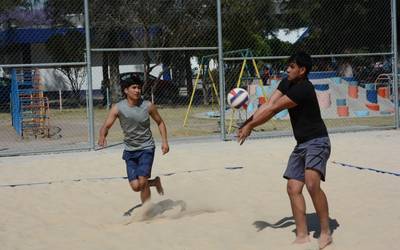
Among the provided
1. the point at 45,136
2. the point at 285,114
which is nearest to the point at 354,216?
the point at 45,136

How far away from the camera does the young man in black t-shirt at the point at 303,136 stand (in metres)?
5.02

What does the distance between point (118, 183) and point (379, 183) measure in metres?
3.47

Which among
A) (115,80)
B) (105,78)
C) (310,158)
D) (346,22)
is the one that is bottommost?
(310,158)

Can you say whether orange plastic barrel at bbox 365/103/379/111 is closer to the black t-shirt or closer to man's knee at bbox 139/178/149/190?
man's knee at bbox 139/178/149/190

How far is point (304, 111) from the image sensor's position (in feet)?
16.9

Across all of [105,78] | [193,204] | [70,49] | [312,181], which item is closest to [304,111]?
[312,181]

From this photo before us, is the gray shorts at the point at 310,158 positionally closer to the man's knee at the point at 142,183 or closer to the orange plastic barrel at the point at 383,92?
the man's knee at the point at 142,183

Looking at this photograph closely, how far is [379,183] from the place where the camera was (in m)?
7.83

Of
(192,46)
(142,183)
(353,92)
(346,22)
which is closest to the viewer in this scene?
(142,183)

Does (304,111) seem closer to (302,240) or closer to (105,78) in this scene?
(302,240)

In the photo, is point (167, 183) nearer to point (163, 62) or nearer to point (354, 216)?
point (354, 216)

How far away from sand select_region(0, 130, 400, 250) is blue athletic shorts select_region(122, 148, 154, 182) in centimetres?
36

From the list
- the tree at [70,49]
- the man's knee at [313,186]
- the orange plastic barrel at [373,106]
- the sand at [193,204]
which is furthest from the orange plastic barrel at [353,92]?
the man's knee at [313,186]

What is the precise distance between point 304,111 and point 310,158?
0.40 metres
